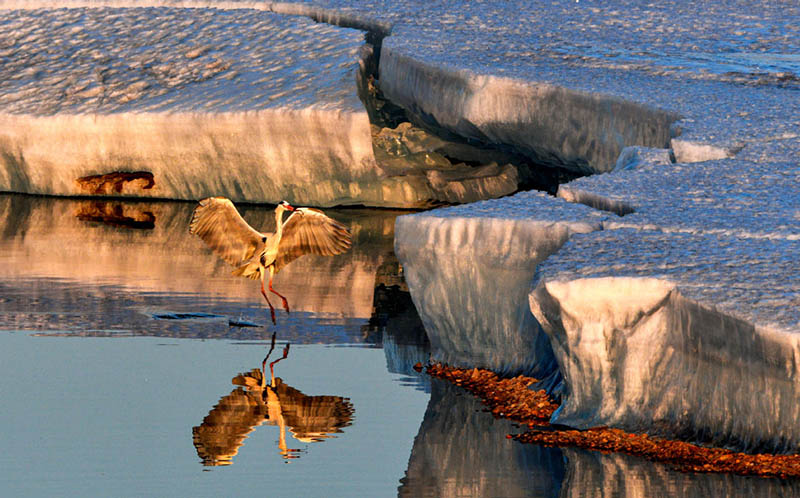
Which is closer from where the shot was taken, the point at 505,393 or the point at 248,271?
the point at 505,393

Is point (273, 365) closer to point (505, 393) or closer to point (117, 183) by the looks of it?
point (505, 393)

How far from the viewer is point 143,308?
7793 mm

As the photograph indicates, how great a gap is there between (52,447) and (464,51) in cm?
549

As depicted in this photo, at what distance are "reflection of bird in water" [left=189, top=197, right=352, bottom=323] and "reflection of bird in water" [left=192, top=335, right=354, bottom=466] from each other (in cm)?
112

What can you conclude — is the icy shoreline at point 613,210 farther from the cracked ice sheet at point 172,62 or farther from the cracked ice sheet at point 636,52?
the cracked ice sheet at point 172,62

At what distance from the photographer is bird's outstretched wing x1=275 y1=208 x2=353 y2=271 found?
7.29m

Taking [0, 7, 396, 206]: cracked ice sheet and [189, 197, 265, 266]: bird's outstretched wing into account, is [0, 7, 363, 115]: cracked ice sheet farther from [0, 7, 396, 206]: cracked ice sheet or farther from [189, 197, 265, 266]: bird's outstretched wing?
[189, 197, 265, 266]: bird's outstretched wing

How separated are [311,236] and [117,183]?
4.52 metres

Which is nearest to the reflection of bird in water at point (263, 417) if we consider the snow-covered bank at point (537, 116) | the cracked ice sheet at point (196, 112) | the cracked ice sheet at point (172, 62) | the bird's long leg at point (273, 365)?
the bird's long leg at point (273, 365)

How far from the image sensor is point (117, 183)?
11.6m

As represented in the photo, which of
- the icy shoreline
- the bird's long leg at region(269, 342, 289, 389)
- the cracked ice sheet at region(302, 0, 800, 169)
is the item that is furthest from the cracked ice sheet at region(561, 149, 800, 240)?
the bird's long leg at region(269, 342, 289, 389)

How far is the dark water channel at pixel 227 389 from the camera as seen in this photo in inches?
193

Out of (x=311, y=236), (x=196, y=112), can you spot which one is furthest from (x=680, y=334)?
(x=196, y=112)

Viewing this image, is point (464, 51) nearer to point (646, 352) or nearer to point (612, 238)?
point (612, 238)
